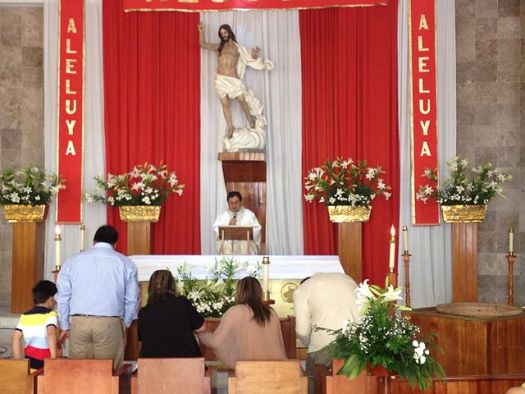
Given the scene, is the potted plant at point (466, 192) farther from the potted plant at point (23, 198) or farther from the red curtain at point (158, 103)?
the potted plant at point (23, 198)

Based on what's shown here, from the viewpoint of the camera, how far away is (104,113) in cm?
1171

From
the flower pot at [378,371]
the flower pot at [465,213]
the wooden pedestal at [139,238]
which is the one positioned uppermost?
the flower pot at [465,213]

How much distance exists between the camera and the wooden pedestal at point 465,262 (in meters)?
10.6

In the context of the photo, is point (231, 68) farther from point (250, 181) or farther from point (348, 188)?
point (348, 188)

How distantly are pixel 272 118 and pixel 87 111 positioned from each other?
2641 mm

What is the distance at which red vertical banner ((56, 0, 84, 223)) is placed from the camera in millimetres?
11477

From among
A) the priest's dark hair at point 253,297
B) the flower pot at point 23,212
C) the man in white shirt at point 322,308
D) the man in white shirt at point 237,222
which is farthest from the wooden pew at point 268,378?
the flower pot at point 23,212

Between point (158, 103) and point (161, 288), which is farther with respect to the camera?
point (158, 103)

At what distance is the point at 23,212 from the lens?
35.1 feet

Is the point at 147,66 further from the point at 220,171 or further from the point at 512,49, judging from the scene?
the point at 512,49

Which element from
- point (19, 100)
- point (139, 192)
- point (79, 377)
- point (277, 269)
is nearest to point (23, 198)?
point (139, 192)

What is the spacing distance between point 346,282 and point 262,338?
0.76 metres

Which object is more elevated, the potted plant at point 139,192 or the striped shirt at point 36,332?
the potted plant at point 139,192

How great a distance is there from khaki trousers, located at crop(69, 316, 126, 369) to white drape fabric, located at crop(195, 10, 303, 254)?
19.2ft
